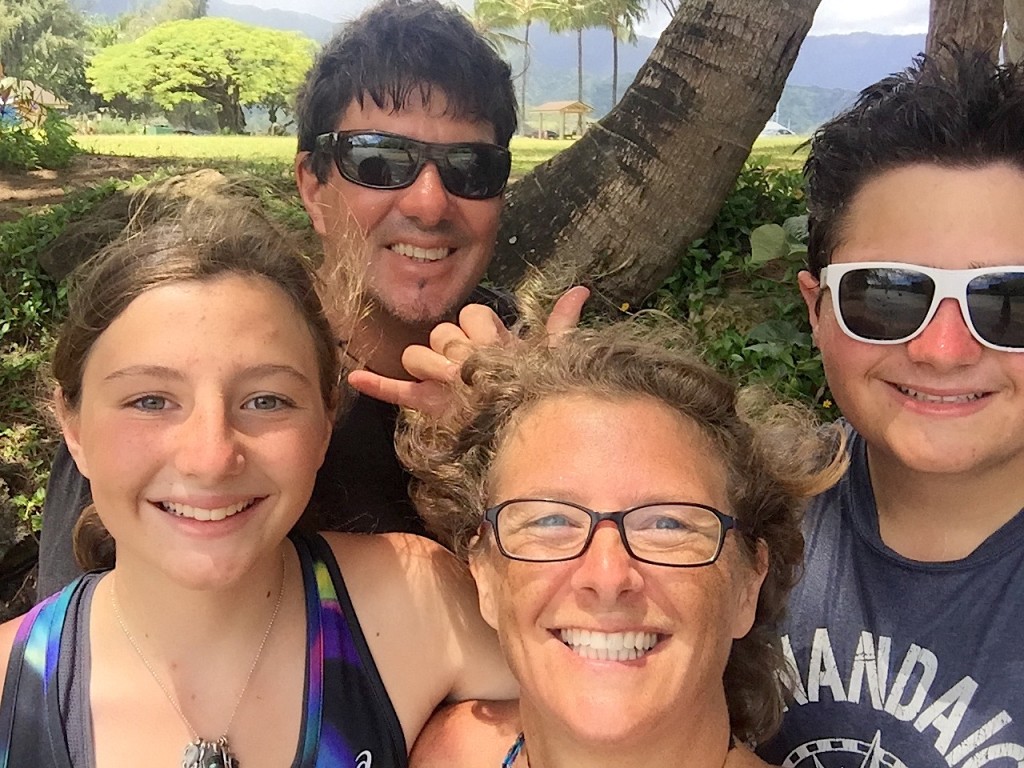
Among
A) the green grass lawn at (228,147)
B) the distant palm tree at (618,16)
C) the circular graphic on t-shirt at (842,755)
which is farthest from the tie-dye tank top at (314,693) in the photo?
the distant palm tree at (618,16)

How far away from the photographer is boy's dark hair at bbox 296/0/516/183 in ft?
8.56

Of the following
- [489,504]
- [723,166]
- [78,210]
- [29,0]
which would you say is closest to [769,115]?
[723,166]

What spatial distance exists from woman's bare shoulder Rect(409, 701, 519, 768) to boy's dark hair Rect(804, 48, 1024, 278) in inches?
50.0

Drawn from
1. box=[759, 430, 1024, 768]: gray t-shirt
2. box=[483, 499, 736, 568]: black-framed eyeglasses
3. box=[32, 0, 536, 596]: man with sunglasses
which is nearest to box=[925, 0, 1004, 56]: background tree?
box=[32, 0, 536, 596]: man with sunglasses

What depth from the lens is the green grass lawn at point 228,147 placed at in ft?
25.3

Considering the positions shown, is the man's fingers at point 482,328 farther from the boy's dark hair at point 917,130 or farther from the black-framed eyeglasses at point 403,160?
the boy's dark hair at point 917,130

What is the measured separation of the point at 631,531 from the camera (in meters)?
1.54

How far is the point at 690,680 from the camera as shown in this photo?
4.97ft

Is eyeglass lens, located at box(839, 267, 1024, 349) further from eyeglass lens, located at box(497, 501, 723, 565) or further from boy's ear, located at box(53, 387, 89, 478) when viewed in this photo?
boy's ear, located at box(53, 387, 89, 478)

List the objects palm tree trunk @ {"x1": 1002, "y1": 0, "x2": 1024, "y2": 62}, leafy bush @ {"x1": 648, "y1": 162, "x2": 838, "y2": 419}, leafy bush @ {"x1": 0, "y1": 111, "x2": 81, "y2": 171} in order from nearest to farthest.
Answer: leafy bush @ {"x1": 648, "y1": 162, "x2": 838, "y2": 419}, palm tree trunk @ {"x1": 1002, "y1": 0, "x2": 1024, "y2": 62}, leafy bush @ {"x1": 0, "y1": 111, "x2": 81, "y2": 171}

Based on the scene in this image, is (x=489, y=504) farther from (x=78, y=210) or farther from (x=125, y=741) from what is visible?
(x=78, y=210)

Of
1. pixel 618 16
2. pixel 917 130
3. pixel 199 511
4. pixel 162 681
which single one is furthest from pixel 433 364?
pixel 618 16

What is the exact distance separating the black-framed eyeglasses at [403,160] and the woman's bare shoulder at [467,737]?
1.51m

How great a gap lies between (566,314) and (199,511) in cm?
94
